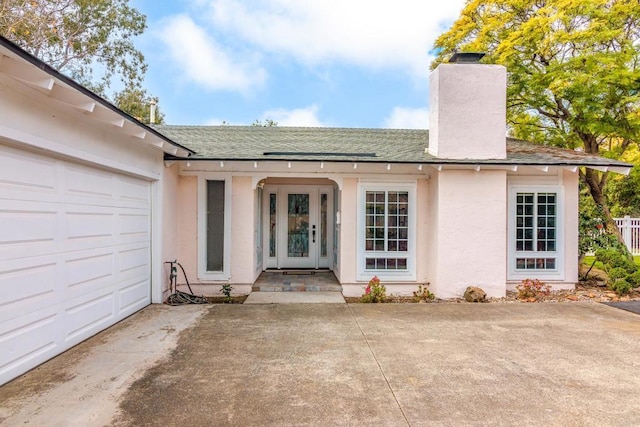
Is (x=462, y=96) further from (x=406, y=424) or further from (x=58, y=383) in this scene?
(x=58, y=383)

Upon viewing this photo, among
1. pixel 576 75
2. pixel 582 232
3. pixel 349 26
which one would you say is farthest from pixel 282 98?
pixel 582 232

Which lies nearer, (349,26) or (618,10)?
(618,10)

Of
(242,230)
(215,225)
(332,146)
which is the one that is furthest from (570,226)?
(215,225)

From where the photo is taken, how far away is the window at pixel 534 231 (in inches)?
335

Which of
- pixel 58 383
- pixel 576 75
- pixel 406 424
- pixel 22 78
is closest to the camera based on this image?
pixel 406 424

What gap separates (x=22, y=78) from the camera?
3.59 metres

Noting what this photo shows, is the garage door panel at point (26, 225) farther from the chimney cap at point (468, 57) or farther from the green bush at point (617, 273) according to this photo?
the green bush at point (617, 273)

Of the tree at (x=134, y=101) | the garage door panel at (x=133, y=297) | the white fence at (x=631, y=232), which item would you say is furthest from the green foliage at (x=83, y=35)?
the white fence at (x=631, y=232)

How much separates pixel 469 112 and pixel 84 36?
19.8 metres

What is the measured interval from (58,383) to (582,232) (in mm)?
10546

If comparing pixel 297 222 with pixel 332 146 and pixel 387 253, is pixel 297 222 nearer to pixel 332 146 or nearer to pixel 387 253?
pixel 332 146

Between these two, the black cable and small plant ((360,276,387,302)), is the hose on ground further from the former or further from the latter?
small plant ((360,276,387,302))

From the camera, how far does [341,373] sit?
13.7 ft

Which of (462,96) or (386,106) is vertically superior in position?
(386,106)
